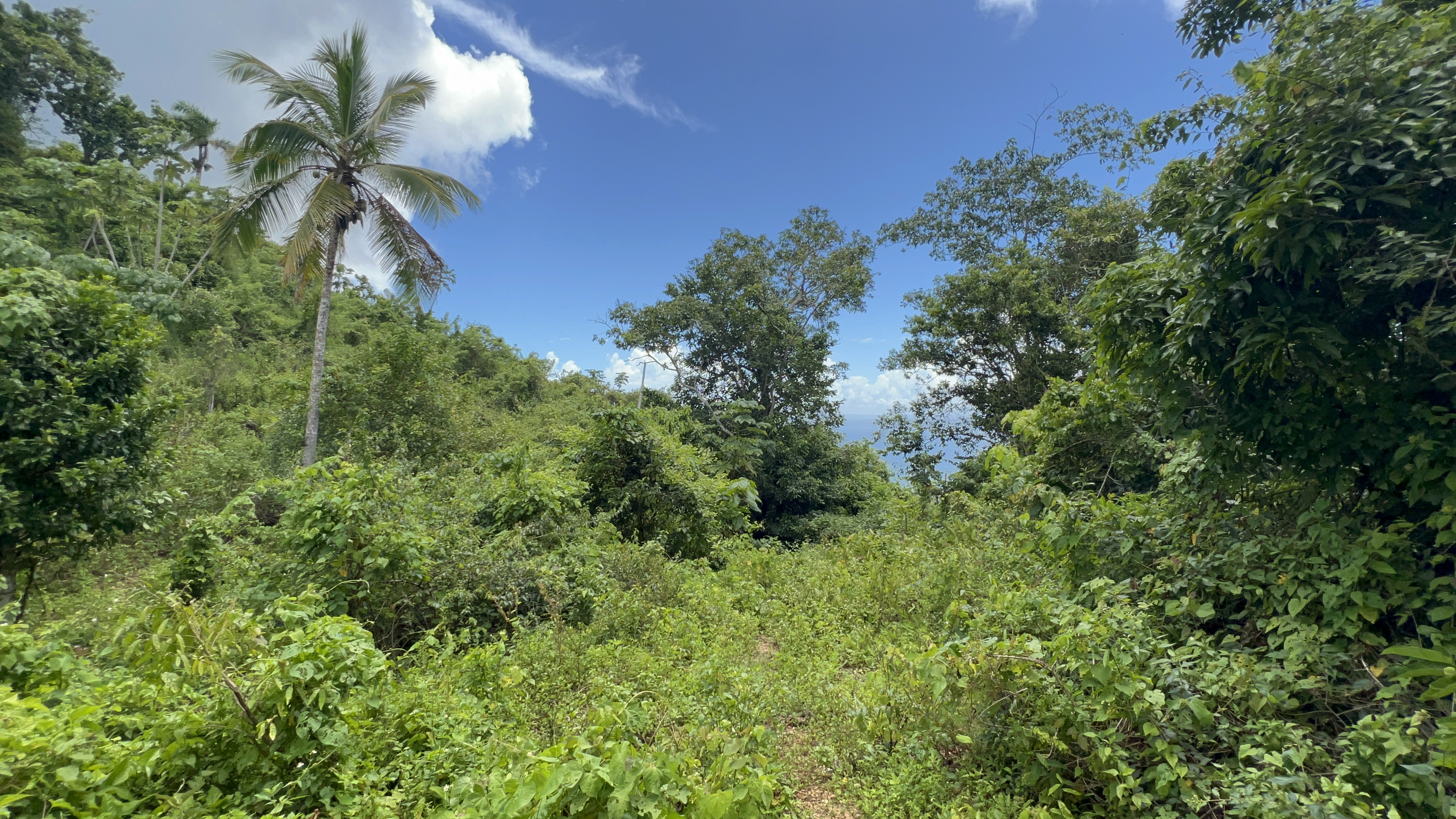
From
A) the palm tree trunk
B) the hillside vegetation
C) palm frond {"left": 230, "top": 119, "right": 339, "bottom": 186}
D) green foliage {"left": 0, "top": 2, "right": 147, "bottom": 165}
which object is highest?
green foliage {"left": 0, "top": 2, "right": 147, "bottom": 165}

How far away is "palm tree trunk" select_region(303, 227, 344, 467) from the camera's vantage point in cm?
864

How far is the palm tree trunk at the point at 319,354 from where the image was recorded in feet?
28.3

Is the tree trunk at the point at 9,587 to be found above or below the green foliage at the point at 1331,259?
below

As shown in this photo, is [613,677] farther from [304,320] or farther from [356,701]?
[304,320]

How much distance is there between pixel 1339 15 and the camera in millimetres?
2695

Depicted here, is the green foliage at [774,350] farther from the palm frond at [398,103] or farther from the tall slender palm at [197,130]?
the tall slender palm at [197,130]

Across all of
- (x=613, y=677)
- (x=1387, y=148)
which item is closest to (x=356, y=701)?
(x=613, y=677)

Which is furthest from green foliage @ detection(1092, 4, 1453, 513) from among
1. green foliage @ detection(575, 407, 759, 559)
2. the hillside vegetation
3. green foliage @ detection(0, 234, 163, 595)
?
green foliage @ detection(0, 234, 163, 595)

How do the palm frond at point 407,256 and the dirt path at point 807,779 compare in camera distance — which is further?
the palm frond at point 407,256

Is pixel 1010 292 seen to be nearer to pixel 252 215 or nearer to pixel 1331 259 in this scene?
pixel 1331 259

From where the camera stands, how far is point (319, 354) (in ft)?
29.2

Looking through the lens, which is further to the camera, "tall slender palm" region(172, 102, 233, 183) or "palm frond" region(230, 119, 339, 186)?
"tall slender palm" region(172, 102, 233, 183)

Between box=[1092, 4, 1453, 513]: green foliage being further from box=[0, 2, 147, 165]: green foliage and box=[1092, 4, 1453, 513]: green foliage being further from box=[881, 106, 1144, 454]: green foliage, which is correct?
box=[0, 2, 147, 165]: green foliage

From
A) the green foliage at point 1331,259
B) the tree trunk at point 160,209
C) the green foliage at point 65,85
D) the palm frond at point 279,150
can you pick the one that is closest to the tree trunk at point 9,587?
the palm frond at point 279,150
